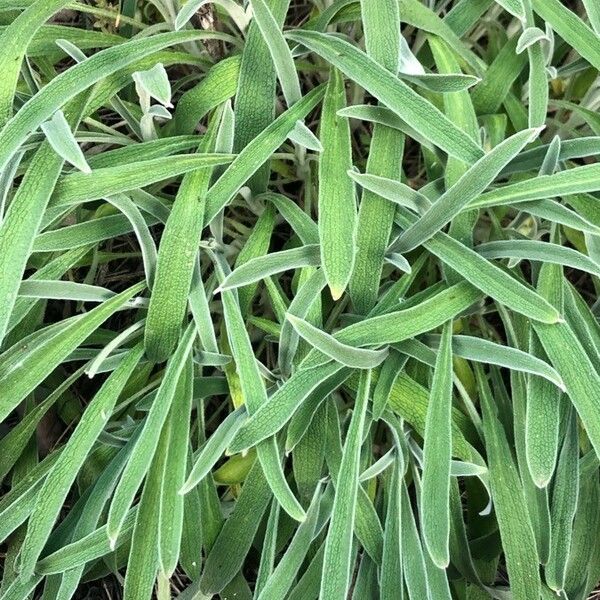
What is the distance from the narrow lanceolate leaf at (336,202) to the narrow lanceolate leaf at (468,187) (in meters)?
0.07

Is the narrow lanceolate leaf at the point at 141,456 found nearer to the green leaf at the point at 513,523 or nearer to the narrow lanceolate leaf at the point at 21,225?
the narrow lanceolate leaf at the point at 21,225

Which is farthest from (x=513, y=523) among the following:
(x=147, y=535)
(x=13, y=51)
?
(x=13, y=51)

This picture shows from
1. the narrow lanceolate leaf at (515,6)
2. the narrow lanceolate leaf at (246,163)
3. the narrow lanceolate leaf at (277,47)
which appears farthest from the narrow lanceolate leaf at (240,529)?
the narrow lanceolate leaf at (515,6)

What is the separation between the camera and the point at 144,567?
62 cm

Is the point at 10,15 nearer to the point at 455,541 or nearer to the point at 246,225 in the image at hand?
the point at 246,225

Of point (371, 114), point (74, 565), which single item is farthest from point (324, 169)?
point (74, 565)

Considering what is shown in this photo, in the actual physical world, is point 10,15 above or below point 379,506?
above

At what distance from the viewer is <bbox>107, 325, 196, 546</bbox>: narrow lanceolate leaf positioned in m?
0.58

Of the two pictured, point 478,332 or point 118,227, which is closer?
point 118,227

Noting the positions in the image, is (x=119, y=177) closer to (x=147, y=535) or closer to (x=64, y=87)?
(x=64, y=87)

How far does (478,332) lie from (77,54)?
0.55 metres

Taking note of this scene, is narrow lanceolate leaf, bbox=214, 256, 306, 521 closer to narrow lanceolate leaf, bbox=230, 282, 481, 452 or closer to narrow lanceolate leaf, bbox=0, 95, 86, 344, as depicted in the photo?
narrow lanceolate leaf, bbox=230, 282, 481, 452

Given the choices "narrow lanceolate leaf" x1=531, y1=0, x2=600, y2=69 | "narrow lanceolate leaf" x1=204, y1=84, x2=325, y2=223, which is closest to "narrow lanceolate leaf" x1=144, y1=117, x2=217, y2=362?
"narrow lanceolate leaf" x1=204, y1=84, x2=325, y2=223

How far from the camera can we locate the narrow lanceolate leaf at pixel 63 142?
21.1 inches
